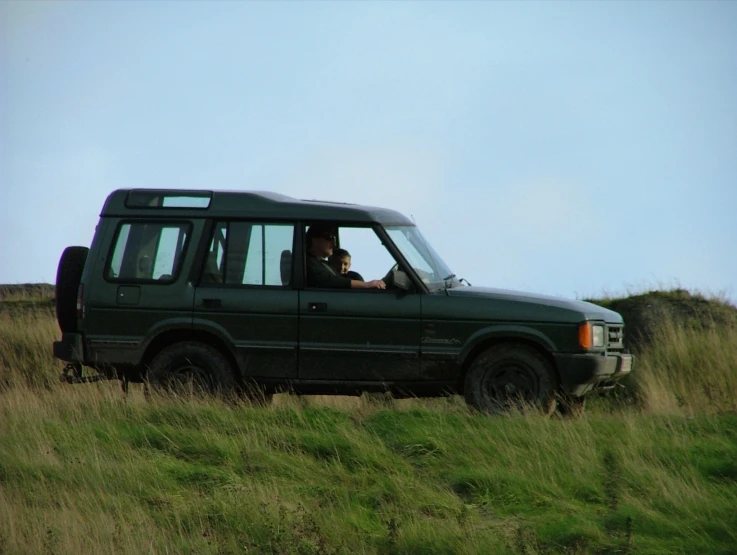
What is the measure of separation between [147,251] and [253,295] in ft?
3.74

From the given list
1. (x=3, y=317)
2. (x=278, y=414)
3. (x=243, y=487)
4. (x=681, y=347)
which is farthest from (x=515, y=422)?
(x=3, y=317)

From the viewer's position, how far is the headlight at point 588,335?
35.3 ft

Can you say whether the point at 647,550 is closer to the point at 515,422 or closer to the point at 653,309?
the point at 515,422

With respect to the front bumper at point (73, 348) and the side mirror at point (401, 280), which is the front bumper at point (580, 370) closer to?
the side mirror at point (401, 280)

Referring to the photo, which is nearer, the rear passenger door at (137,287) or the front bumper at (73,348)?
the rear passenger door at (137,287)

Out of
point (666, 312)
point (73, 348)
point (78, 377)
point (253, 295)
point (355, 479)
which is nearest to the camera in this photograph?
point (355, 479)

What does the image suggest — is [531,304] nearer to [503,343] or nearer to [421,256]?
[503,343]

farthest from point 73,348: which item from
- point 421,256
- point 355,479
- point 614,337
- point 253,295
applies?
point 614,337

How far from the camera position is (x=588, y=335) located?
1077 centimetres

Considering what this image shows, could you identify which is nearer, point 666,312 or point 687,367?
point 687,367

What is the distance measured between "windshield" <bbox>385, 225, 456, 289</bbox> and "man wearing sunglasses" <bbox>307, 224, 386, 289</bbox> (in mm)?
371

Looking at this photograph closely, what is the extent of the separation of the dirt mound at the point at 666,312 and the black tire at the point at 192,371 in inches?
289

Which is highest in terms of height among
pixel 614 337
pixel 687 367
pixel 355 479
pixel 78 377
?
pixel 614 337

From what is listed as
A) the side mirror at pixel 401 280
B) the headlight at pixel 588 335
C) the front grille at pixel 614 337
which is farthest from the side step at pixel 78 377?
the front grille at pixel 614 337
